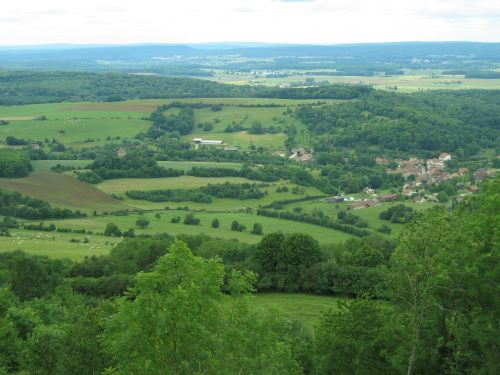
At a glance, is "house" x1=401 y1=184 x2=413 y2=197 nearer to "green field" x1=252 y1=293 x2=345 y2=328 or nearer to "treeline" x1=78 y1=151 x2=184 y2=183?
"treeline" x1=78 y1=151 x2=184 y2=183

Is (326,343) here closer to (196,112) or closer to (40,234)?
(40,234)

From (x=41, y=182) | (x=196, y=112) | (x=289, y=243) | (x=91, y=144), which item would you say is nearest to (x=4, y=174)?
(x=41, y=182)

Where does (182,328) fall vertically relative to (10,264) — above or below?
above

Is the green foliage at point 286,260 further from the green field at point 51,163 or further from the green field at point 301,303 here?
the green field at point 51,163

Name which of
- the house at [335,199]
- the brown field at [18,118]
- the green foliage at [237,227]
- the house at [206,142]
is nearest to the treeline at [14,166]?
the green foliage at [237,227]

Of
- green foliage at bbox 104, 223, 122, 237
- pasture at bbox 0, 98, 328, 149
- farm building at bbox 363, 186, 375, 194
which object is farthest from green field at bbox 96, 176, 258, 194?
pasture at bbox 0, 98, 328, 149

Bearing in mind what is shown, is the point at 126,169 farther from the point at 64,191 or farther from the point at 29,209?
the point at 29,209

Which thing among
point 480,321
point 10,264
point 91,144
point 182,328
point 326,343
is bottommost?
point 91,144
